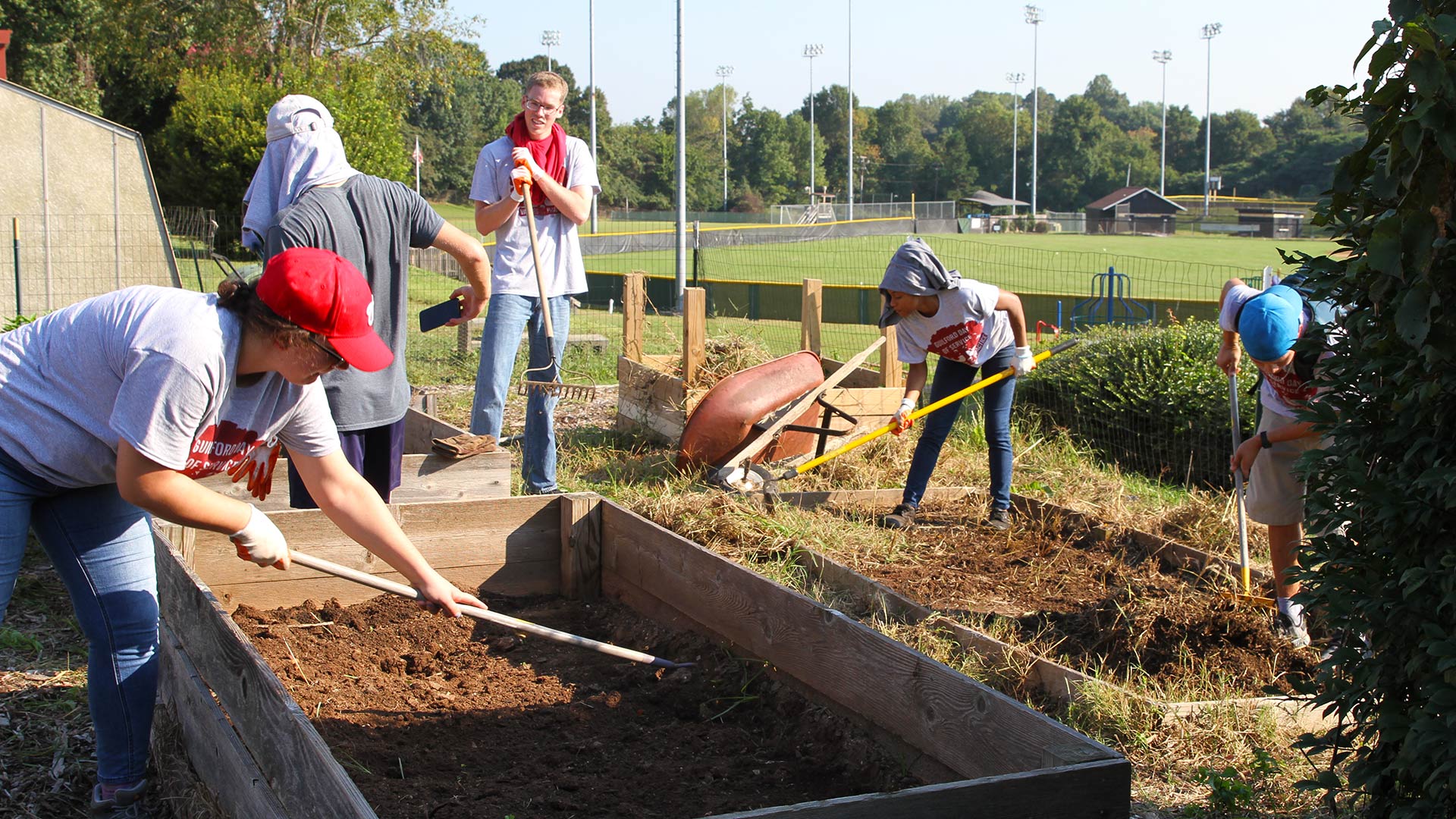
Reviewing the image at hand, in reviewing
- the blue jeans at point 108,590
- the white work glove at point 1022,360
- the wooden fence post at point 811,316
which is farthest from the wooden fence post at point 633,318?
the blue jeans at point 108,590

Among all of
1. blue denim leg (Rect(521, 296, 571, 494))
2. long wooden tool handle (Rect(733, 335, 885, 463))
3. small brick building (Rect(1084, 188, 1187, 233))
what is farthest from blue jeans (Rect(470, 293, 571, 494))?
small brick building (Rect(1084, 188, 1187, 233))

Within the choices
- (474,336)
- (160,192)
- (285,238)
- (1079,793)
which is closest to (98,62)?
(160,192)

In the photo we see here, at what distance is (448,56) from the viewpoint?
110 feet

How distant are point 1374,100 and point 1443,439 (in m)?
0.63

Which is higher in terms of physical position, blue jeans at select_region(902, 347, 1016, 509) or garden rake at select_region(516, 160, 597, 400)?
garden rake at select_region(516, 160, 597, 400)

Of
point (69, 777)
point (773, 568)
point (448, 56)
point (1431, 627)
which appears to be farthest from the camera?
point (448, 56)

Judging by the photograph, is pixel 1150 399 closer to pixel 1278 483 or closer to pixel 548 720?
pixel 1278 483

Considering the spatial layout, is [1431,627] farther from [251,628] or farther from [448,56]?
[448,56]

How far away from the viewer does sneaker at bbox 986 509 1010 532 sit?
6.00 metres

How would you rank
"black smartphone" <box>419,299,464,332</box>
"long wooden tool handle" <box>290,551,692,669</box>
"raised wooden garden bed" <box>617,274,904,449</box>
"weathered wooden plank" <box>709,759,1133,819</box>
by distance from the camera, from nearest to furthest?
"weathered wooden plank" <box>709,759,1133,819</box>
"long wooden tool handle" <box>290,551,692,669</box>
"black smartphone" <box>419,299,464,332</box>
"raised wooden garden bed" <box>617,274,904,449</box>

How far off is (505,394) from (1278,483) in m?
3.41

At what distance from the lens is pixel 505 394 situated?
569 cm

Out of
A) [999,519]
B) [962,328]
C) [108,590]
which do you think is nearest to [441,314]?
[108,590]

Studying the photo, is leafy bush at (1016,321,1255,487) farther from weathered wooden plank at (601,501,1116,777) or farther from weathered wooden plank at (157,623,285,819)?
weathered wooden plank at (157,623,285,819)
